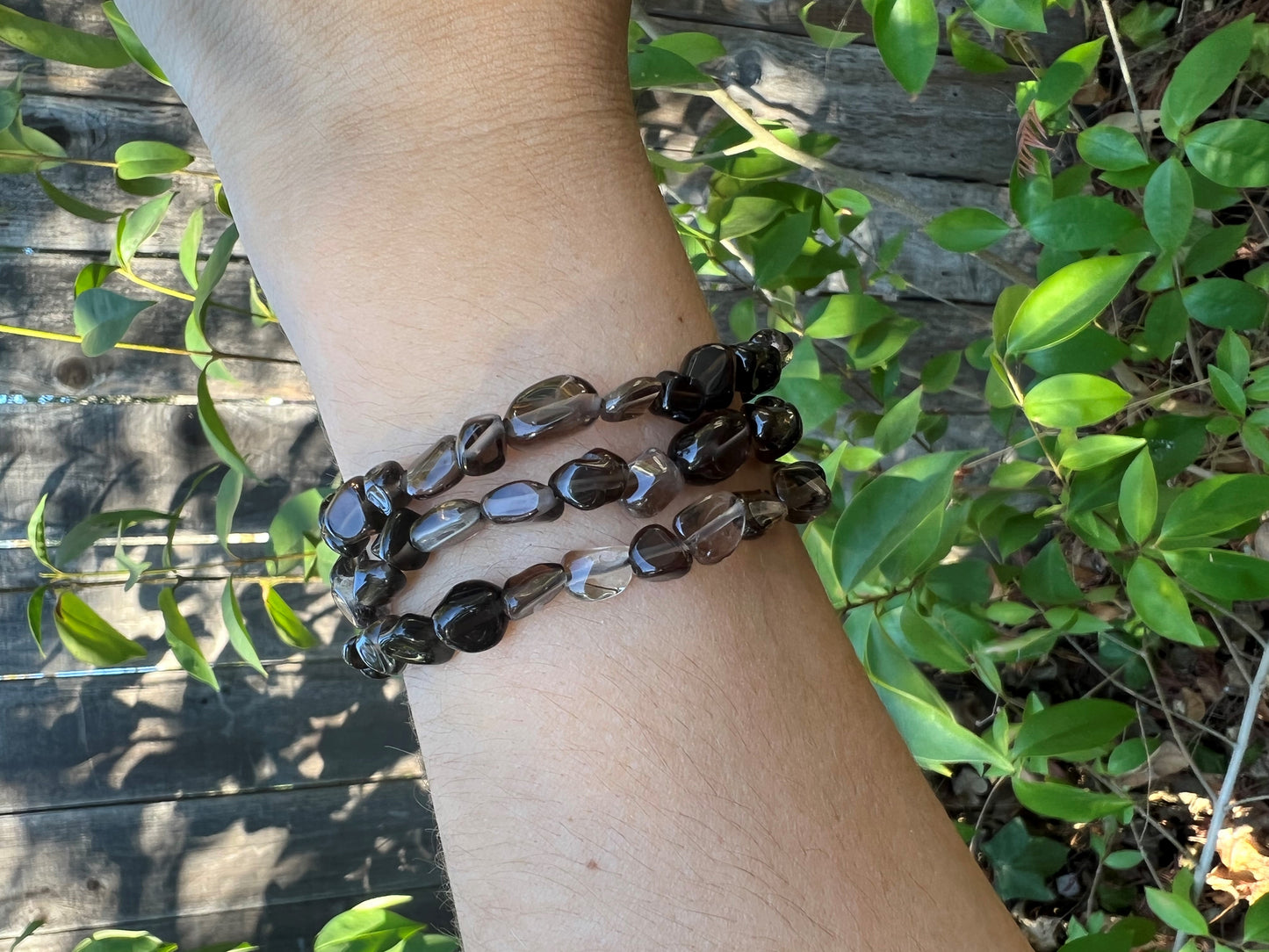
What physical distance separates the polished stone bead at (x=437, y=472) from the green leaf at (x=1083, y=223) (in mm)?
366

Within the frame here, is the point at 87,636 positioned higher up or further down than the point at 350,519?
further down

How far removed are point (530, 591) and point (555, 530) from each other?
0.03 m

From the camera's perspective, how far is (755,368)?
36 centimetres

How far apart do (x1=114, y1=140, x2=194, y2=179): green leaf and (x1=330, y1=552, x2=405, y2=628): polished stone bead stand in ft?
1.32

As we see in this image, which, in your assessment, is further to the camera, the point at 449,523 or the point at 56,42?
the point at 56,42

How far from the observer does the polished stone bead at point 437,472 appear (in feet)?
1.00

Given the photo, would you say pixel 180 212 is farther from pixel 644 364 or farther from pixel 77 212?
pixel 644 364

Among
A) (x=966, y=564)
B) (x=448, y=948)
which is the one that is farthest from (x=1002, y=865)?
(x=448, y=948)

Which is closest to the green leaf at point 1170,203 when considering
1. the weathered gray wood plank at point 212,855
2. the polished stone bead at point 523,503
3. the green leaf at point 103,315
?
the polished stone bead at point 523,503

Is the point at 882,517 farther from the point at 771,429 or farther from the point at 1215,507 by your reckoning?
the point at 1215,507

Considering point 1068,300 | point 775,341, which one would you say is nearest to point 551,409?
point 775,341

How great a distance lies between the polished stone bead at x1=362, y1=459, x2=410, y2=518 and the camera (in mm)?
314

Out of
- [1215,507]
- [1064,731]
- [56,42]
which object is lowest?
[1064,731]

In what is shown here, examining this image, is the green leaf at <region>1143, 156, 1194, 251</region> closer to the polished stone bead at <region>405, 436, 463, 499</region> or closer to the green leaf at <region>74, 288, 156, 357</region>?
the polished stone bead at <region>405, 436, 463, 499</region>
